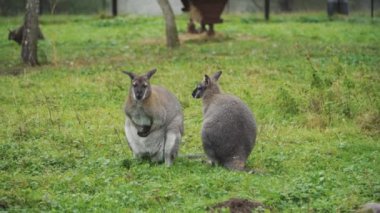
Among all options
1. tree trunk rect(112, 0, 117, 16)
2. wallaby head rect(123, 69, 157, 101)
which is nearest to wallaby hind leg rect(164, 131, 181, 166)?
wallaby head rect(123, 69, 157, 101)

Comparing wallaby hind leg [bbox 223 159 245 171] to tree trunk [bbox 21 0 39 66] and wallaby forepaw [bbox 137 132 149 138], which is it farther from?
tree trunk [bbox 21 0 39 66]

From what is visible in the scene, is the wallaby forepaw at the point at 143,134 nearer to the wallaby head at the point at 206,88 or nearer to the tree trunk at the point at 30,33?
the wallaby head at the point at 206,88

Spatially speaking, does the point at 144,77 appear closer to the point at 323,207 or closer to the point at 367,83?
the point at 323,207

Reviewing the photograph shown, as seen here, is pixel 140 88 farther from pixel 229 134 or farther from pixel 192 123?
pixel 192 123

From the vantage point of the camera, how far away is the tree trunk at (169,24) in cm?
2041

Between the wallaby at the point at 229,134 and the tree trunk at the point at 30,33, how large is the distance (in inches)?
358

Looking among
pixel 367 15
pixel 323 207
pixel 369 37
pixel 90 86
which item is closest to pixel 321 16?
pixel 367 15

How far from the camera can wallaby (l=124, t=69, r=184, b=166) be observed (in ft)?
32.8

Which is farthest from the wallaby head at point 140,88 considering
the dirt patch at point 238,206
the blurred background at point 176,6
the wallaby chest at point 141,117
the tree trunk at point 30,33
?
A: the blurred background at point 176,6

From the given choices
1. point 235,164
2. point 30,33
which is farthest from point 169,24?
point 235,164

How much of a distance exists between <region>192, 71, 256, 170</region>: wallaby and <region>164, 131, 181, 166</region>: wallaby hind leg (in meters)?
0.35

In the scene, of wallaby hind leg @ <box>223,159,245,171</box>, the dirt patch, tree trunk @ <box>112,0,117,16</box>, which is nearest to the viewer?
the dirt patch

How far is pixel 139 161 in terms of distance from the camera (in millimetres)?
10078

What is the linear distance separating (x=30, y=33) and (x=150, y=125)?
29.2 ft
